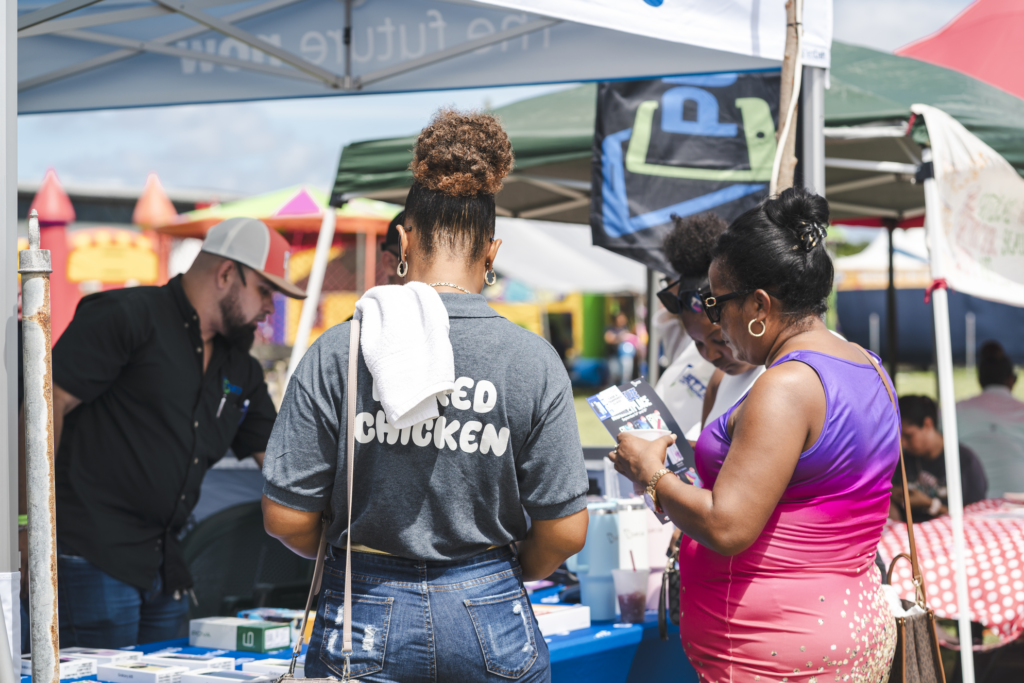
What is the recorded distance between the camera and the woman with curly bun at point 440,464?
137 centimetres

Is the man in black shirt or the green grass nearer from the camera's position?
the man in black shirt

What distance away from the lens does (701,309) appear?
7.71 ft

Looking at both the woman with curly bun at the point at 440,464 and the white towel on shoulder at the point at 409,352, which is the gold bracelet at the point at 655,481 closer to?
the woman with curly bun at the point at 440,464

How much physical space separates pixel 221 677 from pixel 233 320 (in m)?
1.31

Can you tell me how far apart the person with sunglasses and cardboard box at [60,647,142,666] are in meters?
1.61

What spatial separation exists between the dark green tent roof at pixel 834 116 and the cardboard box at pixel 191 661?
9.65ft

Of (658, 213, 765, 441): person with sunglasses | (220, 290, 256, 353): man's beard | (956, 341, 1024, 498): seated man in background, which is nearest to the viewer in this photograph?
(658, 213, 765, 441): person with sunglasses

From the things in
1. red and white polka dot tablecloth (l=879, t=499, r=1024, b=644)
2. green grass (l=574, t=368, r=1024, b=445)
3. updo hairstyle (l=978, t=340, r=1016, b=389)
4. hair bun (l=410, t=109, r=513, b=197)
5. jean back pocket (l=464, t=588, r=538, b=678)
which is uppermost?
hair bun (l=410, t=109, r=513, b=197)

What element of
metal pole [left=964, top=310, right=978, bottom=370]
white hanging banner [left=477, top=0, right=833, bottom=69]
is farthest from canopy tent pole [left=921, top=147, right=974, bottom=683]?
metal pole [left=964, top=310, right=978, bottom=370]

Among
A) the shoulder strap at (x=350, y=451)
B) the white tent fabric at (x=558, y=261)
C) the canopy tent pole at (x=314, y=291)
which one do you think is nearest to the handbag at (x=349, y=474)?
the shoulder strap at (x=350, y=451)

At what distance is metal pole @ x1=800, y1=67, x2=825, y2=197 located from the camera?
252 cm

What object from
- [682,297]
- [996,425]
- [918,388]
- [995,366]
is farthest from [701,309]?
[918,388]

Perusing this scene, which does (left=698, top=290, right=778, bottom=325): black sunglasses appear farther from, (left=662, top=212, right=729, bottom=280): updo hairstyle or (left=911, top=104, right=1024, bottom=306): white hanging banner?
(left=911, top=104, right=1024, bottom=306): white hanging banner

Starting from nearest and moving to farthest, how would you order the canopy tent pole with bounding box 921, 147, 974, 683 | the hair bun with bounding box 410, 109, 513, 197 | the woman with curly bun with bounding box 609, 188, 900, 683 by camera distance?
the hair bun with bounding box 410, 109, 513, 197 < the woman with curly bun with bounding box 609, 188, 900, 683 < the canopy tent pole with bounding box 921, 147, 974, 683
